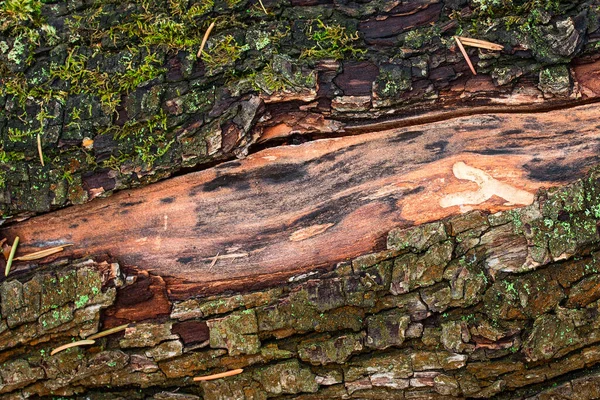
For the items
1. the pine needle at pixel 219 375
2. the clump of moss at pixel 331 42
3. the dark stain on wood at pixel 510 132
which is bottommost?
the pine needle at pixel 219 375

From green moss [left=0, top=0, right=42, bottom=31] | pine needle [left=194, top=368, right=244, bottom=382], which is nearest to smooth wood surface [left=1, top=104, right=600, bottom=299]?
pine needle [left=194, top=368, right=244, bottom=382]

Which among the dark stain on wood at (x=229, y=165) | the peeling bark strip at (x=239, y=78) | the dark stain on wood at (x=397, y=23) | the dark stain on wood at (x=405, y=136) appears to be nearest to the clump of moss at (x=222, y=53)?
the peeling bark strip at (x=239, y=78)

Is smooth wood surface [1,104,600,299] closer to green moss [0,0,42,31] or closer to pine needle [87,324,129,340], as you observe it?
pine needle [87,324,129,340]

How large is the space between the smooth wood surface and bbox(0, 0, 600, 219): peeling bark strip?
0.39 feet

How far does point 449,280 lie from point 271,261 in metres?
0.95

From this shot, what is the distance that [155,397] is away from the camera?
321 centimetres

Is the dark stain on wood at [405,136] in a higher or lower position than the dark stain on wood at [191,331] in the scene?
higher

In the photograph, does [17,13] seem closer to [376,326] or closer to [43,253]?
[43,253]

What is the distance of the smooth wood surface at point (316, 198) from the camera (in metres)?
3.17

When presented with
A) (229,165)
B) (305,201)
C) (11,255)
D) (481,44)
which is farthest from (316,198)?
(11,255)

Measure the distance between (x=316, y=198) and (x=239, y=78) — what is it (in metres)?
0.78

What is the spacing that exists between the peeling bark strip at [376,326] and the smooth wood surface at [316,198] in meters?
0.12

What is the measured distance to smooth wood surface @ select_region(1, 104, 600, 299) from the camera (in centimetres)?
317

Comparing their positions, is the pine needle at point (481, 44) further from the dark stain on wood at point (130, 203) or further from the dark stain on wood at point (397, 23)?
the dark stain on wood at point (130, 203)
